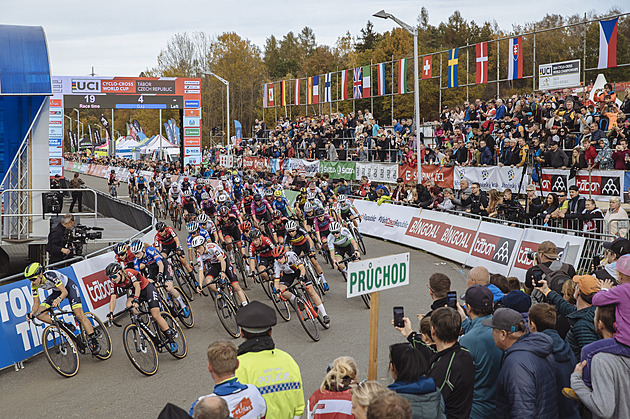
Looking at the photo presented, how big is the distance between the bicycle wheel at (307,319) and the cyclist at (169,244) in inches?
160

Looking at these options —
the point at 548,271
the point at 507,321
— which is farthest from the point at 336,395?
the point at 548,271

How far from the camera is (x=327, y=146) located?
103ft

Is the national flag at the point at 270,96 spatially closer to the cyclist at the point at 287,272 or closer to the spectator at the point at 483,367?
the cyclist at the point at 287,272

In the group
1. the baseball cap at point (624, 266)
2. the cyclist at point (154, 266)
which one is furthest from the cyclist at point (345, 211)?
the baseball cap at point (624, 266)

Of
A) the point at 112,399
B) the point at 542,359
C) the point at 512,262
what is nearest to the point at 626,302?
the point at 542,359

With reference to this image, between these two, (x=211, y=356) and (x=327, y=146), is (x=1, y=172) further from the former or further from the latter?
(x=327, y=146)

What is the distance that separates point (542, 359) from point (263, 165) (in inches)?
1310

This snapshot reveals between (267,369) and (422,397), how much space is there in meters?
1.18

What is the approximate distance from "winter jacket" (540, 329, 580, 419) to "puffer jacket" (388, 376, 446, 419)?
132cm

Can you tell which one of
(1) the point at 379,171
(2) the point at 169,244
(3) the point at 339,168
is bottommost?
(2) the point at 169,244

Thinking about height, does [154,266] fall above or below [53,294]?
above

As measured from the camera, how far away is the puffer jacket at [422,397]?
389 cm

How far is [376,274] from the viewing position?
20.6 feet

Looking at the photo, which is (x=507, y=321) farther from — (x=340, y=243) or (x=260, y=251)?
(x=340, y=243)
